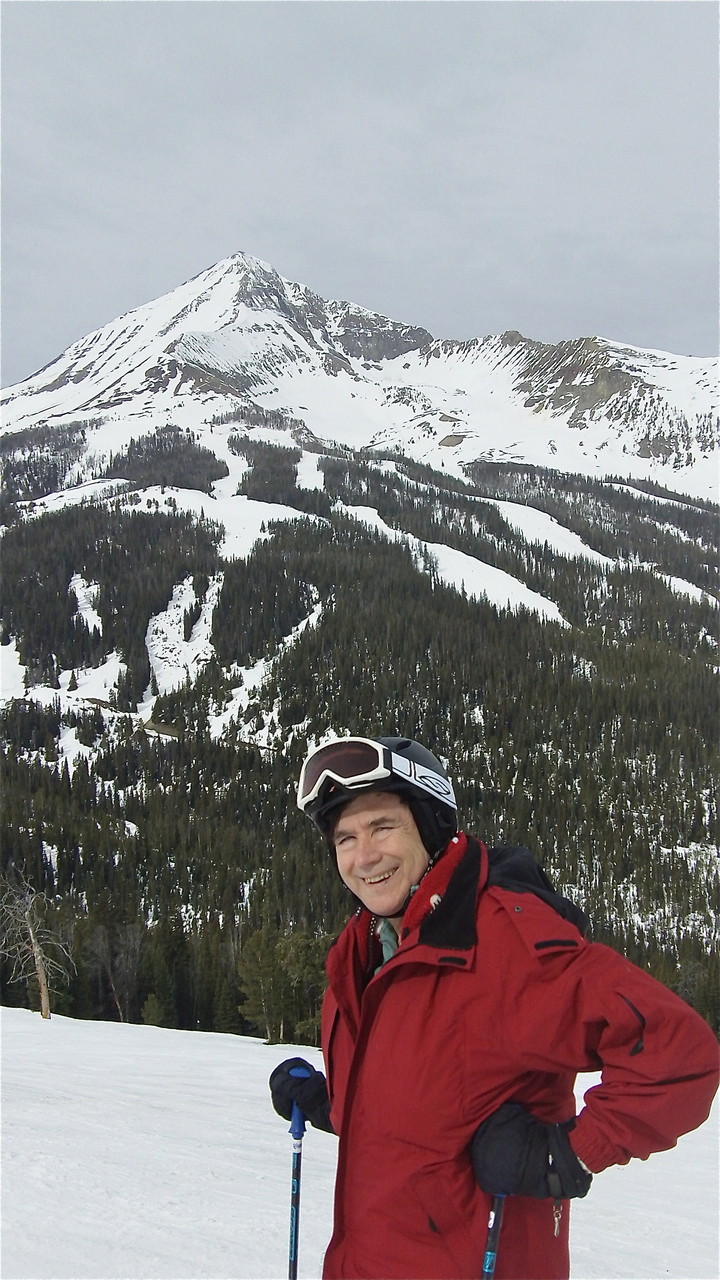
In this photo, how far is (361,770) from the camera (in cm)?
334

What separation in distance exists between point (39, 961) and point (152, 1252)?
1023 inches

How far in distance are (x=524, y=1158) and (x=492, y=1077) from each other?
270 mm

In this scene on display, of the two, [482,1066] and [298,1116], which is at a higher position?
[482,1066]

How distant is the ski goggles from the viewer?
→ 3.29 m

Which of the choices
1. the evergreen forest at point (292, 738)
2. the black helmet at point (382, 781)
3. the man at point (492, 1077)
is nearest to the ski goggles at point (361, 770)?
the black helmet at point (382, 781)

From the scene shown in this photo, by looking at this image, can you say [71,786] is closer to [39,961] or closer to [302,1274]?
[39,961]

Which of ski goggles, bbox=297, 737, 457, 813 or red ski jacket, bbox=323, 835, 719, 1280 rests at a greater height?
ski goggles, bbox=297, 737, 457, 813

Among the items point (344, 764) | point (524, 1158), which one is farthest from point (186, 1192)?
point (344, 764)

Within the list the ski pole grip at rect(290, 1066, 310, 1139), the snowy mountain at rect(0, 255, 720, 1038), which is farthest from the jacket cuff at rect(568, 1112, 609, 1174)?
the snowy mountain at rect(0, 255, 720, 1038)

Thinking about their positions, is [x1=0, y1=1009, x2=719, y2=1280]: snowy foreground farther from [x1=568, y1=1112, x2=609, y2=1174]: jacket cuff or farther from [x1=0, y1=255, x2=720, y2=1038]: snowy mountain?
[x1=0, y1=255, x2=720, y2=1038]: snowy mountain

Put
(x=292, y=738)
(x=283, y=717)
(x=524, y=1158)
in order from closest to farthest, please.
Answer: (x=524, y=1158) < (x=292, y=738) < (x=283, y=717)

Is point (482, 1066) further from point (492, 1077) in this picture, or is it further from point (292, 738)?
point (292, 738)

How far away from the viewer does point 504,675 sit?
413 feet

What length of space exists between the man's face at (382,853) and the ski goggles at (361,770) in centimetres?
13
